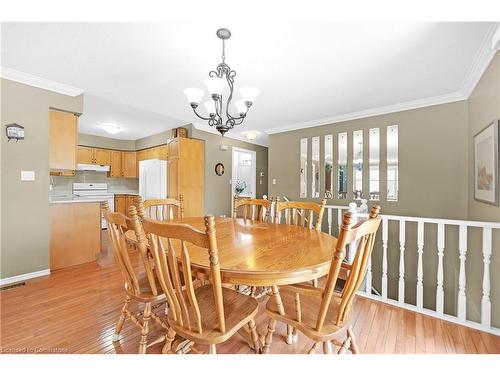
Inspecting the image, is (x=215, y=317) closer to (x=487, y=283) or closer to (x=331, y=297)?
(x=331, y=297)

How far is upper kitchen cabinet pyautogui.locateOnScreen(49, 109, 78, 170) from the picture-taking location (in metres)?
2.74

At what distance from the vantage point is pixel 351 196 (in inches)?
150

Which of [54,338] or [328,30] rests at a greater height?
[328,30]

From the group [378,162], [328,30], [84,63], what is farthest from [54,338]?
[378,162]

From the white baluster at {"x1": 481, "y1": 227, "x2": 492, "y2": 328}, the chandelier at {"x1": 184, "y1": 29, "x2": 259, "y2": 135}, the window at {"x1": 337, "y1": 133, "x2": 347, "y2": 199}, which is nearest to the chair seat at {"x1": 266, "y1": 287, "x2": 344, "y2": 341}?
the white baluster at {"x1": 481, "y1": 227, "x2": 492, "y2": 328}

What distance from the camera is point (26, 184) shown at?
250 centimetres

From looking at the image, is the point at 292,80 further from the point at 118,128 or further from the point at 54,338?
the point at 118,128

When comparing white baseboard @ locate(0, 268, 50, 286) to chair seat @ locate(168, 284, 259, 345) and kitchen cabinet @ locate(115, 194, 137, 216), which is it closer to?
chair seat @ locate(168, 284, 259, 345)

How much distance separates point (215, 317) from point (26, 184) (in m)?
2.88

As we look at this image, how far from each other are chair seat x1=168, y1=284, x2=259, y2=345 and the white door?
419cm

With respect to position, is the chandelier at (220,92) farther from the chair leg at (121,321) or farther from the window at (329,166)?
the window at (329,166)

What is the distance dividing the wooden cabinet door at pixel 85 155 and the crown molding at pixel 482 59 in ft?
22.2

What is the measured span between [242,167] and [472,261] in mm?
4948

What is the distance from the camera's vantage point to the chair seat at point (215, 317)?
3.14ft
